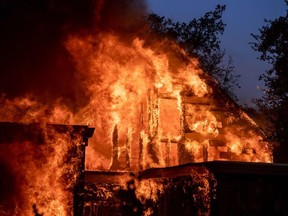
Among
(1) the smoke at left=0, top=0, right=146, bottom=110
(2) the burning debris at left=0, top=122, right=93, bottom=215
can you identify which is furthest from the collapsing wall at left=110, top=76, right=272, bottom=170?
(2) the burning debris at left=0, top=122, right=93, bottom=215

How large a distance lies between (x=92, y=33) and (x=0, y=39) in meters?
3.81

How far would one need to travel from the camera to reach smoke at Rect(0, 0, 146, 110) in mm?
14640

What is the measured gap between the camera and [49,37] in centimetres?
1631

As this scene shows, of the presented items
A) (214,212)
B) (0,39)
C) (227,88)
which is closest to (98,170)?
(214,212)

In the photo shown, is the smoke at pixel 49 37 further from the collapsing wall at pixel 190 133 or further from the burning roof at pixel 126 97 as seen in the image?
the collapsing wall at pixel 190 133

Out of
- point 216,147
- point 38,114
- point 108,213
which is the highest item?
point 38,114

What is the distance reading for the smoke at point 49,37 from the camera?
48.0 ft

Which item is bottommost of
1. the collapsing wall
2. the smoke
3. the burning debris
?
the burning debris

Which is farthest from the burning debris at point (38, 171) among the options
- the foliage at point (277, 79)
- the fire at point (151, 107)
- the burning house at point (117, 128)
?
the foliage at point (277, 79)

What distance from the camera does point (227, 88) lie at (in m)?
30.2

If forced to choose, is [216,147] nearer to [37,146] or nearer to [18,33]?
[37,146]

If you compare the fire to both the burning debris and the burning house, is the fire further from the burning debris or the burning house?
the burning debris

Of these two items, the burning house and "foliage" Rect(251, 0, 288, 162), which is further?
"foliage" Rect(251, 0, 288, 162)

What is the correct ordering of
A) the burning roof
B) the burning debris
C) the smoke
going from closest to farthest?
the burning debris
the burning roof
the smoke
